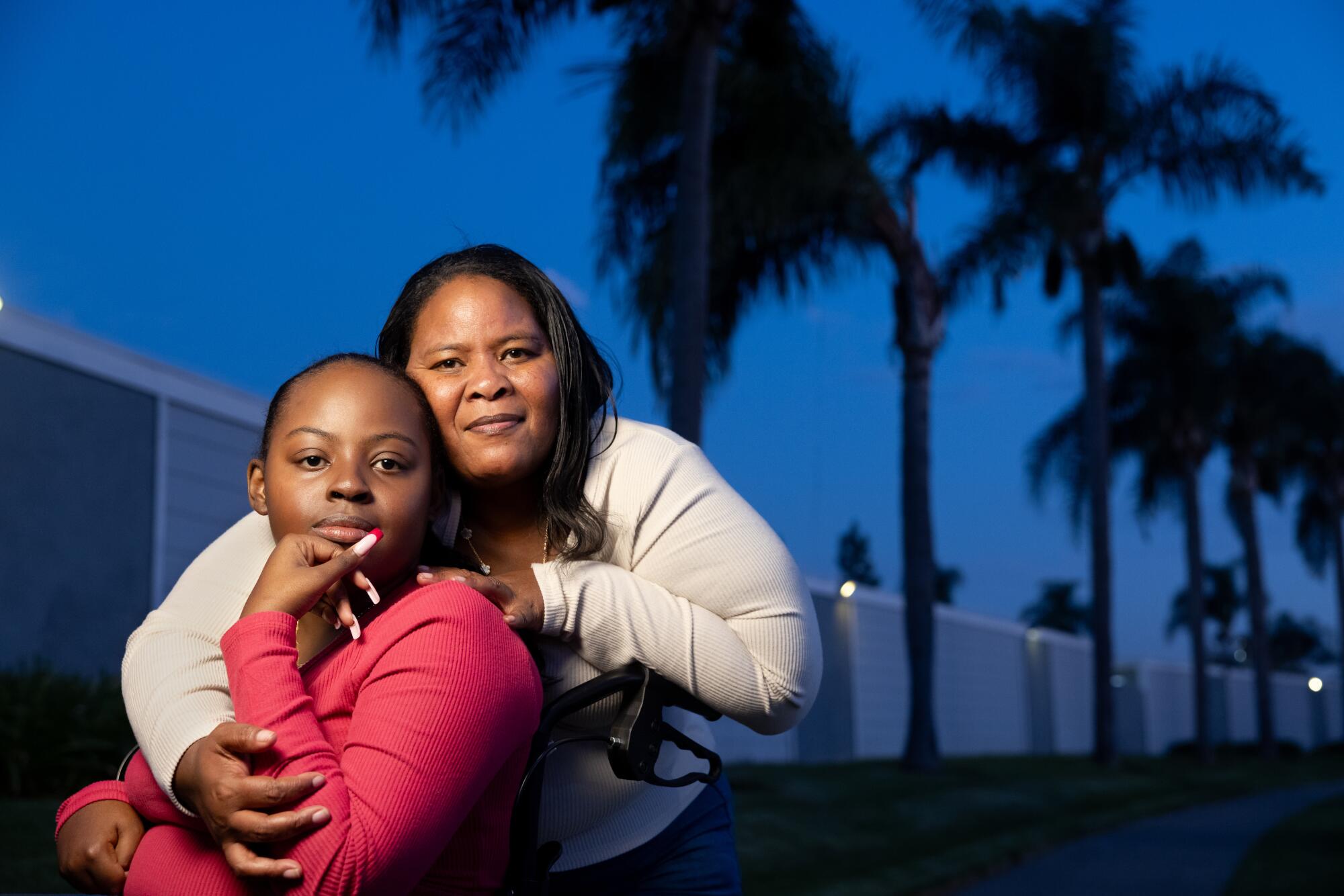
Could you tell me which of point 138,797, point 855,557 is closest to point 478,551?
point 138,797

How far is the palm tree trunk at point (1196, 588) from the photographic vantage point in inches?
1251

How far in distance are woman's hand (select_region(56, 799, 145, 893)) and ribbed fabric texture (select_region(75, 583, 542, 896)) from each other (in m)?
0.08

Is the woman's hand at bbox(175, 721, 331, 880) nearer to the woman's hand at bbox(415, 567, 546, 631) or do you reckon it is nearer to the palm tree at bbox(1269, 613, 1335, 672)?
the woman's hand at bbox(415, 567, 546, 631)

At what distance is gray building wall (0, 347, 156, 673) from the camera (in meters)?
11.5

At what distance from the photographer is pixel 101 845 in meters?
1.64

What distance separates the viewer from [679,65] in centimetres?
1248

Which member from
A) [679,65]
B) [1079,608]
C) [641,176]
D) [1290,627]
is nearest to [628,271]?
[641,176]

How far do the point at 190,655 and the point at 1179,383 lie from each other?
1259 inches

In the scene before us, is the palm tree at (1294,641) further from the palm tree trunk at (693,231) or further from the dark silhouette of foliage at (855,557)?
the palm tree trunk at (693,231)

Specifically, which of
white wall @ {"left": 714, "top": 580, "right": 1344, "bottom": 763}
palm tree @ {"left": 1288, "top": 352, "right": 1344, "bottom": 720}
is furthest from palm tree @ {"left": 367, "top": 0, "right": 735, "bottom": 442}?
palm tree @ {"left": 1288, "top": 352, "right": 1344, "bottom": 720}

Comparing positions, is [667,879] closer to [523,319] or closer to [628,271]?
[523,319]

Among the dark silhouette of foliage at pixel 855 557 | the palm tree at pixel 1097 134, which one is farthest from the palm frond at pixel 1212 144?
the dark silhouette of foliage at pixel 855 557

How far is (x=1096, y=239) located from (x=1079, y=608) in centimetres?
7310

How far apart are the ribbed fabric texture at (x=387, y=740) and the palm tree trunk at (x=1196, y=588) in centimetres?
3308
